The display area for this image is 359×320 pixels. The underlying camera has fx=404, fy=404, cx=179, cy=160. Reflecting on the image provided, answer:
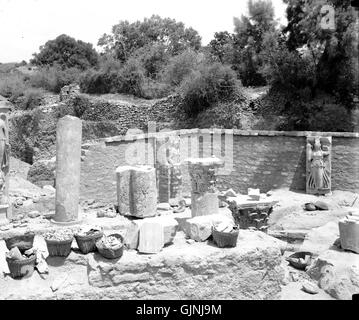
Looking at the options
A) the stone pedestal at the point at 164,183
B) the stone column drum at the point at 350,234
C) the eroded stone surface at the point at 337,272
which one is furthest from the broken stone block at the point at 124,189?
the stone column drum at the point at 350,234

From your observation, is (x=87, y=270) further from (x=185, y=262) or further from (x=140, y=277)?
(x=185, y=262)

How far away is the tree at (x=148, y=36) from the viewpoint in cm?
2942

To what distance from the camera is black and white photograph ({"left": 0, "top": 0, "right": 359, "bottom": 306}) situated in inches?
224

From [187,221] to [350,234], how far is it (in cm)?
324

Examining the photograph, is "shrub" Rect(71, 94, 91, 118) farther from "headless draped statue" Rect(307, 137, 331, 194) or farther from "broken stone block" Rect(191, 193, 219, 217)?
"broken stone block" Rect(191, 193, 219, 217)

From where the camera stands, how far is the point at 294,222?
10.7 m

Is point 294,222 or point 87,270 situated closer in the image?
point 87,270

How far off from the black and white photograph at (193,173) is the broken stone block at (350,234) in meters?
0.02

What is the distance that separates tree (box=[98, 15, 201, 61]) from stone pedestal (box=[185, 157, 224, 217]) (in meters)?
22.1

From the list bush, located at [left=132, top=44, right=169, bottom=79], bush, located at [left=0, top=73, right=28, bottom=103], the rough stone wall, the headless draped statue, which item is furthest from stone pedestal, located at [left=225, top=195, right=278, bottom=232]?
bush, located at [left=0, top=73, right=28, bottom=103]

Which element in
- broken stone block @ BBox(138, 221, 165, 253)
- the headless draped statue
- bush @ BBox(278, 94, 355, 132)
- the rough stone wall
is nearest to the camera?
broken stone block @ BBox(138, 221, 165, 253)

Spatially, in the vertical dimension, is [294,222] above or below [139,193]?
below
